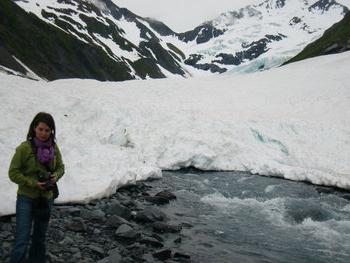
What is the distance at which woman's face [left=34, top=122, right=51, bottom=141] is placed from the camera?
758 centimetres

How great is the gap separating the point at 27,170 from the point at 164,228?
5917 mm

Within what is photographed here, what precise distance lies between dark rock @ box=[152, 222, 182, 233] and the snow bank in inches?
117

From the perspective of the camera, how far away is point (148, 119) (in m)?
26.8

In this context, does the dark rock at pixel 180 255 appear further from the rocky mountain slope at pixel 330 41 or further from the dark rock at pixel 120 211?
the rocky mountain slope at pixel 330 41

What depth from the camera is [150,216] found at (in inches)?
522

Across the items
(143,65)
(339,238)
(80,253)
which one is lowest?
(339,238)

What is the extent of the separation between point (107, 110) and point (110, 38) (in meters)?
179

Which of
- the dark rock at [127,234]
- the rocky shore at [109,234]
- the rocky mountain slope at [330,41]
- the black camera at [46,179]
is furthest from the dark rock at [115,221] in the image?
the rocky mountain slope at [330,41]

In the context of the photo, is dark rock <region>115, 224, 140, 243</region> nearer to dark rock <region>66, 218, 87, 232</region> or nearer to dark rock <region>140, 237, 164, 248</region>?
dark rock <region>140, 237, 164, 248</region>

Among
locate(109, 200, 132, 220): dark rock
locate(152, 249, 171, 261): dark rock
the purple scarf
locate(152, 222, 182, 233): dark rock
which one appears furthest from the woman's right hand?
locate(109, 200, 132, 220): dark rock

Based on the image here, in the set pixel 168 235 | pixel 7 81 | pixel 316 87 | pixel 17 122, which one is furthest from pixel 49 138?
pixel 316 87

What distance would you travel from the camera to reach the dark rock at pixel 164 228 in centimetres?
1254

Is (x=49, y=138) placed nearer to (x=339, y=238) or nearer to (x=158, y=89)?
(x=339, y=238)

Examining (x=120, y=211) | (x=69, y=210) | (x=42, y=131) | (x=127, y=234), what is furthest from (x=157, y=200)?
(x=42, y=131)
